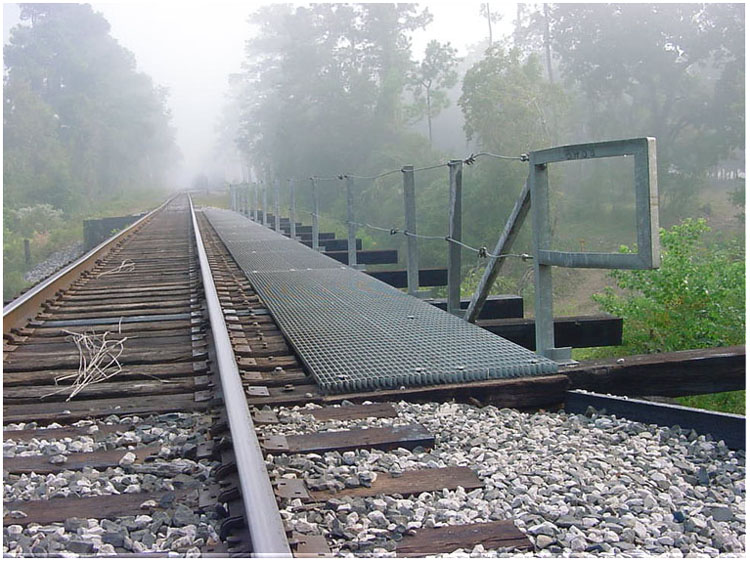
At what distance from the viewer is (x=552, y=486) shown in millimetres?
2168

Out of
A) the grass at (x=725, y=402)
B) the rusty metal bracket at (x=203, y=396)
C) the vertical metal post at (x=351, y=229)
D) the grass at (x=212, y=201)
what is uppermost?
the grass at (x=212, y=201)

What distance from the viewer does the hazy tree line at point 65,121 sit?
4097 cm

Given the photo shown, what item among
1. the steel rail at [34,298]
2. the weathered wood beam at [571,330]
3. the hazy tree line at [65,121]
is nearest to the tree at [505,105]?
the hazy tree line at [65,121]

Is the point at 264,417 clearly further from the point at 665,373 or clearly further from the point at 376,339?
the point at 665,373

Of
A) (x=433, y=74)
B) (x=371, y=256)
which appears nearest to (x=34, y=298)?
(x=371, y=256)

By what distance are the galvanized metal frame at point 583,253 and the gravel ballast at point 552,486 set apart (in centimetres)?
63

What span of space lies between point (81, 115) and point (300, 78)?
19.3m

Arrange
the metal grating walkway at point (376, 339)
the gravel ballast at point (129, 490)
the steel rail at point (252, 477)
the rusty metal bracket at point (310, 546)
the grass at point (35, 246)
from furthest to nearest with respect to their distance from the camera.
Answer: the grass at point (35, 246) < the metal grating walkway at point (376, 339) < the gravel ballast at point (129, 490) < the rusty metal bracket at point (310, 546) < the steel rail at point (252, 477)

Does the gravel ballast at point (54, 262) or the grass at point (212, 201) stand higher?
the grass at point (212, 201)

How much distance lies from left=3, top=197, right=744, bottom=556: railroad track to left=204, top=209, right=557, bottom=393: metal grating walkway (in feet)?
0.41

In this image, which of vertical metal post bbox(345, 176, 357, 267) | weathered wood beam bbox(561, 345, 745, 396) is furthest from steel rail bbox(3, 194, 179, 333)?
weathered wood beam bbox(561, 345, 745, 396)

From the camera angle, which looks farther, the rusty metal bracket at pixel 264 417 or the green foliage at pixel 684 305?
the green foliage at pixel 684 305

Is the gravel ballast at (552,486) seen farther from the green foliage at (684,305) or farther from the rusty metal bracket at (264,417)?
the green foliage at (684,305)

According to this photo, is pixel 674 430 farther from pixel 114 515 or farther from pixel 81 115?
pixel 81 115
